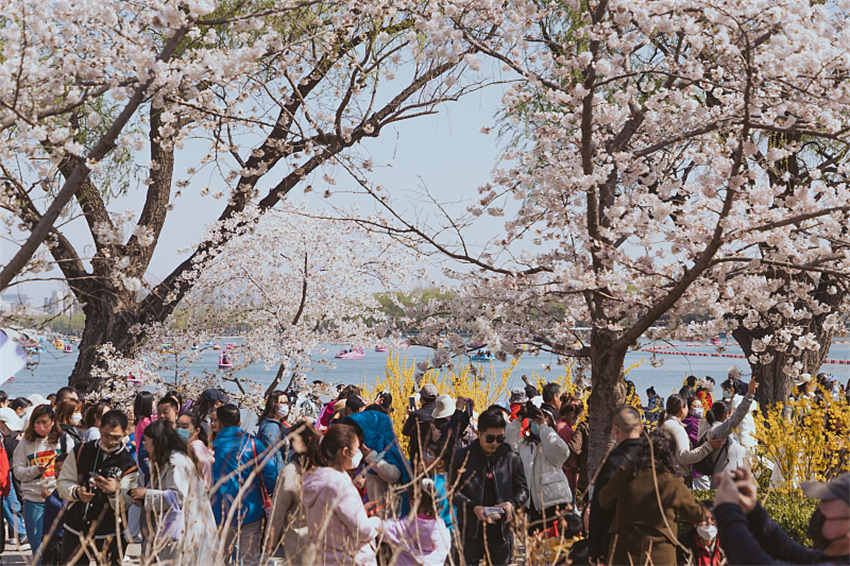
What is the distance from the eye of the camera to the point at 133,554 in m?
8.98

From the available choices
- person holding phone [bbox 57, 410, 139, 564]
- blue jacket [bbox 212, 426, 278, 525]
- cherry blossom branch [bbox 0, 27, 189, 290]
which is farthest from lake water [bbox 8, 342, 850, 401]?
cherry blossom branch [bbox 0, 27, 189, 290]

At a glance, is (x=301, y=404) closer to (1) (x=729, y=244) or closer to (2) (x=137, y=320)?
(2) (x=137, y=320)

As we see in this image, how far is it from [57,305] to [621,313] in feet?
15.3

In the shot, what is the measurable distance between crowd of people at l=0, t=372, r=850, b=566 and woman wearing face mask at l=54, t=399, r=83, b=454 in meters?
0.02

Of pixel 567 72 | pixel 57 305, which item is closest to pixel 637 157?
pixel 567 72

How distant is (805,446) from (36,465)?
7.25 metres

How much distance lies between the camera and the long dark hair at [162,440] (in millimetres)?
5484

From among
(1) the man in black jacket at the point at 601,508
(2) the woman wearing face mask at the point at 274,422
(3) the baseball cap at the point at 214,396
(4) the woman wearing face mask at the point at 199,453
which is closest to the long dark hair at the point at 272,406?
(2) the woman wearing face mask at the point at 274,422

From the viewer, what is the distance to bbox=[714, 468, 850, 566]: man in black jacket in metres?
2.96

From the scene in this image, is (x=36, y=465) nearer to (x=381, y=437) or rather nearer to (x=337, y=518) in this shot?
(x=381, y=437)

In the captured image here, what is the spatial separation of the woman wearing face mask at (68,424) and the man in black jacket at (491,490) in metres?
3.22

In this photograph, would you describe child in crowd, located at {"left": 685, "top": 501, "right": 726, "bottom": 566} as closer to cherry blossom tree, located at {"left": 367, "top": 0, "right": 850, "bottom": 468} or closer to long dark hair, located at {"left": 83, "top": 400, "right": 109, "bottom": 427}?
cherry blossom tree, located at {"left": 367, "top": 0, "right": 850, "bottom": 468}

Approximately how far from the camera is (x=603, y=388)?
7.84 m

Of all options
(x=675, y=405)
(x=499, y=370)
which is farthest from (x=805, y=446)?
(x=499, y=370)
